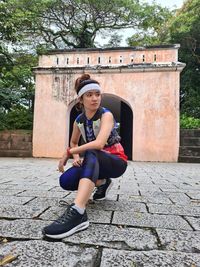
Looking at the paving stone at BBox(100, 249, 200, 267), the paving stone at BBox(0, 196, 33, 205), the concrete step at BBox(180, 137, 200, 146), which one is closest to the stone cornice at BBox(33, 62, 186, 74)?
the concrete step at BBox(180, 137, 200, 146)

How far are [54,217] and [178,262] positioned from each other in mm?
1030

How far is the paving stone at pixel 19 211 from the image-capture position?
84.8 inches

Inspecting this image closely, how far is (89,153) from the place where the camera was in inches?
85.6

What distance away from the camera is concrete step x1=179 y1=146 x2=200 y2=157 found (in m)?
10.7

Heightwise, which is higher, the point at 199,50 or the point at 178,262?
the point at 199,50

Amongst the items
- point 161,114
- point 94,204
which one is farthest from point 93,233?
point 161,114

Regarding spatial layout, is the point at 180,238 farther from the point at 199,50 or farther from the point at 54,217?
the point at 199,50

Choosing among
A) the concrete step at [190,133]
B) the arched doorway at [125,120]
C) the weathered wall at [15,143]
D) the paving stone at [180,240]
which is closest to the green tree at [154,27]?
the arched doorway at [125,120]

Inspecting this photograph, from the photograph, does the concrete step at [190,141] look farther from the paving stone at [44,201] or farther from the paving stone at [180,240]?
the paving stone at [180,240]

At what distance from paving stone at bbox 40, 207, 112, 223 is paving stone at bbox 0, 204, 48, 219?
74mm

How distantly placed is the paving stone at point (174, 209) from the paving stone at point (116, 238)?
0.64 m

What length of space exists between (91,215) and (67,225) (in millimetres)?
543

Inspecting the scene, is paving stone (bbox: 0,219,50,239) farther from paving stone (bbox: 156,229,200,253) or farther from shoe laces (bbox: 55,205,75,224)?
paving stone (bbox: 156,229,200,253)

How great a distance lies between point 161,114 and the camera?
35.6 feet
